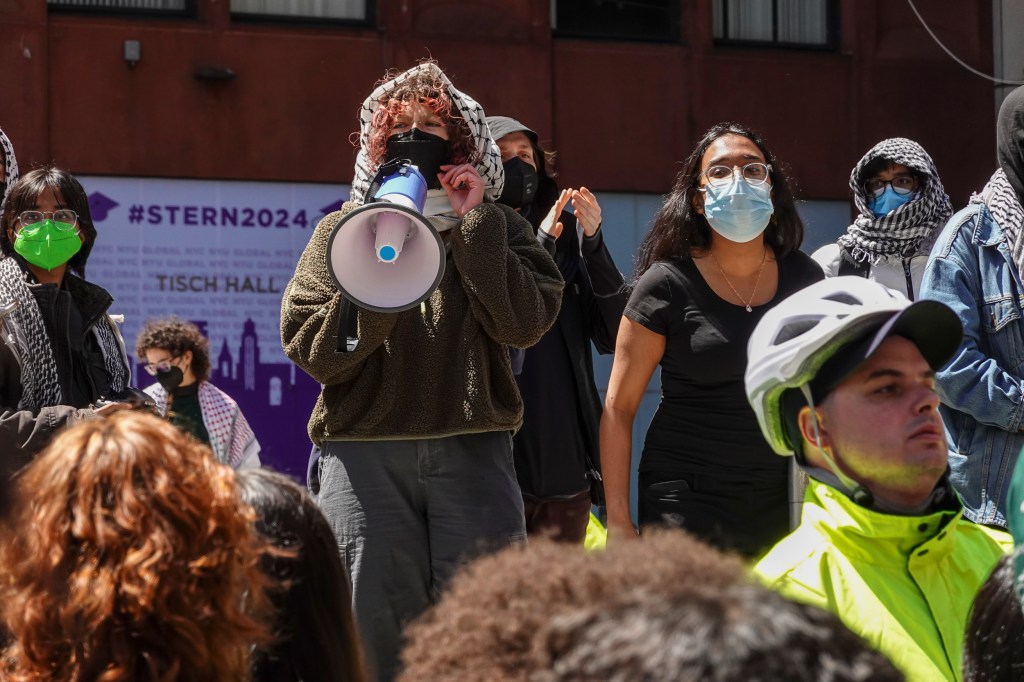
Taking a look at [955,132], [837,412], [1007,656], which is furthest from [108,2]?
[1007,656]

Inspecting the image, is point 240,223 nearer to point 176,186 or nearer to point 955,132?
point 176,186

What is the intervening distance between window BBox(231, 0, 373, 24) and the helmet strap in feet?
29.9

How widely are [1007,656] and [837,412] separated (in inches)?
27.8

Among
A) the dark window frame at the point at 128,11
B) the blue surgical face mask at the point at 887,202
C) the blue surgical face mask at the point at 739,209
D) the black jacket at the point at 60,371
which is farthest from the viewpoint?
the dark window frame at the point at 128,11

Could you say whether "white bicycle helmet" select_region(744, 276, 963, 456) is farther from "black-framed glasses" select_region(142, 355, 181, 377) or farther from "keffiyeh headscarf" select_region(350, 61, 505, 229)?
"black-framed glasses" select_region(142, 355, 181, 377)

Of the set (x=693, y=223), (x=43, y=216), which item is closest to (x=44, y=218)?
(x=43, y=216)

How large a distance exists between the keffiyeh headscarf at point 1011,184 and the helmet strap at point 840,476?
1804 mm

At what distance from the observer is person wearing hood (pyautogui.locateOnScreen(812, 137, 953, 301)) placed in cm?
549

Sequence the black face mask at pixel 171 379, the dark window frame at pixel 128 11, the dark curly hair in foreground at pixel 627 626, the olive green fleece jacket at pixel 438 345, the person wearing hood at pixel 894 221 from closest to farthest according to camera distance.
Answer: the dark curly hair in foreground at pixel 627 626
the olive green fleece jacket at pixel 438 345
the person wearing hood at pixel 894 221
the black face mask at pixel 171 379
the dark window frame at pixel 128 11

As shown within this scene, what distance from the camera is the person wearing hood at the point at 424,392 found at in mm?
4102

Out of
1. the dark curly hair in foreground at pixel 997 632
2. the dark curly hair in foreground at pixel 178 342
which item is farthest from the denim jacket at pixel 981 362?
the dark curly hair in foreground at pixel 178 342

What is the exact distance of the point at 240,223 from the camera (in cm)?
1116

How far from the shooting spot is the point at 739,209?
186 inches

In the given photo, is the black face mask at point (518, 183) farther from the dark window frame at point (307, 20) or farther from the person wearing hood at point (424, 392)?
the dark window frame at point (307, 20)
